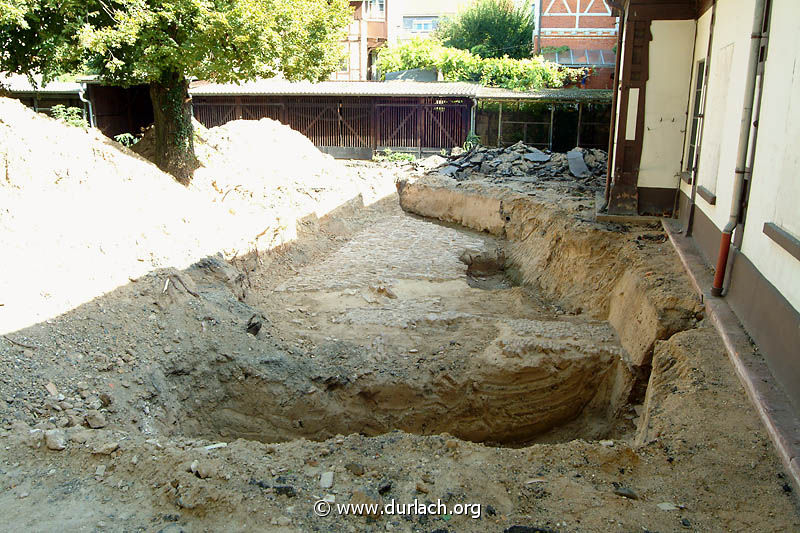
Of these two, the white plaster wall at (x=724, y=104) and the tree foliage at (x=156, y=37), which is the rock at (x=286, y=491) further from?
the tree foliage at (x=156, y=37)

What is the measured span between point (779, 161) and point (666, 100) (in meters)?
5.05

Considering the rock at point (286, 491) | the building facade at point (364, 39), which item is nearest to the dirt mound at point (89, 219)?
the rock at point (286, 491)

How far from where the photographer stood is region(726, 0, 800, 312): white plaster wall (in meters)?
4.41

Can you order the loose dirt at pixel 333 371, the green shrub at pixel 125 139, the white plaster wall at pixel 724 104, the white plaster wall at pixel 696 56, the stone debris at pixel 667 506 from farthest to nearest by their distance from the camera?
1. the green shrub at pixel 125 139
2. the white plaster wall at pixel 696 56
3. the white plaster wall at pixel 724 104
4. the loose dirt at pixel 333 371
5. the stone debris at pixel 667 506

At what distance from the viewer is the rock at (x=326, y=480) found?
3.70 m

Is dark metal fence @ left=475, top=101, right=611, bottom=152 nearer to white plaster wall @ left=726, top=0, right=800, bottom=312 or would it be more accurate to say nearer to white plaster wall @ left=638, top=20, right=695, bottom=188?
white plaster wall @ left=638, top=20, right=695, bottom=188

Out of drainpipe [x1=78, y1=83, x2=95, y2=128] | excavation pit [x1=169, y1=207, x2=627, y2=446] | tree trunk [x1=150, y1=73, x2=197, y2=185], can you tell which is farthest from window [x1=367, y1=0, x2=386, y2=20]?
excavation pit [x1=169, y1=207, x2=627, y2=446]

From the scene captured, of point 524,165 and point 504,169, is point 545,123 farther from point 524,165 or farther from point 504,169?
point 504,169

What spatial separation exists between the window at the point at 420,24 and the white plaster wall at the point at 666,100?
36022 millimetres

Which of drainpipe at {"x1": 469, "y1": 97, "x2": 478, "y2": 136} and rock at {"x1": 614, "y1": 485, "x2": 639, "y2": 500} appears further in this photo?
drainpipe at {"x1": 469, "y1": 97, "x2": 478, "y2": 136}

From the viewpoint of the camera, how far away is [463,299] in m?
9.25

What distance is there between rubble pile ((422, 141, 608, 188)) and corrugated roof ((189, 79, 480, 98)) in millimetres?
3638

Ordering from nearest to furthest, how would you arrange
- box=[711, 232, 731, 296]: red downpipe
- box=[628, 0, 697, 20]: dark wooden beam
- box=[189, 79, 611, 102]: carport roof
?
box=[711, 232, 731, 296]: red downpipe
box=[628, 0, 697, 20]: dark wooden beam
box=[189, 79, 611, 102]: carport roof

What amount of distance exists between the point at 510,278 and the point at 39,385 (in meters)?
8.21
